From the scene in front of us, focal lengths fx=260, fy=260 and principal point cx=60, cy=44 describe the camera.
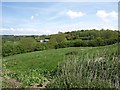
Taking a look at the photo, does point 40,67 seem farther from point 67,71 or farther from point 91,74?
point 91,74

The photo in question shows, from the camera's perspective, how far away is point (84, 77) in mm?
5582

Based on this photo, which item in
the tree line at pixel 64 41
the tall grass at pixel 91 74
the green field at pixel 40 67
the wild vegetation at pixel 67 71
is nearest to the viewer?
the tall grass at pixel 91 74

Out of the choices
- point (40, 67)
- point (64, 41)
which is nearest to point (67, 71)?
point (40, 67)

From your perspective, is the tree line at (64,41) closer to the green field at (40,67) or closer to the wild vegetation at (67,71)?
the wild vegetation at (67,71)

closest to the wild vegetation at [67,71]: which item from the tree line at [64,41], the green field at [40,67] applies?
the green field at [40,67]

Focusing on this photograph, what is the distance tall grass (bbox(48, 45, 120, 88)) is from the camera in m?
5.21

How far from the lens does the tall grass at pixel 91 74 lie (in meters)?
5.21

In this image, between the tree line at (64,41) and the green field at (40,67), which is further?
the tree line at (64,41)

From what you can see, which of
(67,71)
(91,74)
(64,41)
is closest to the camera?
(91,74)

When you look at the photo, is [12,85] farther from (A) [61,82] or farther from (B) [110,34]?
(B) [110,34]

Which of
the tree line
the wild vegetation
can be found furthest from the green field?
the tree line

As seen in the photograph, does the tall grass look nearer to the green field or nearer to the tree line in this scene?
the green field

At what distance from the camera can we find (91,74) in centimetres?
561

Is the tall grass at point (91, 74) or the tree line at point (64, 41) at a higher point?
the tree line at point (64, 41)
